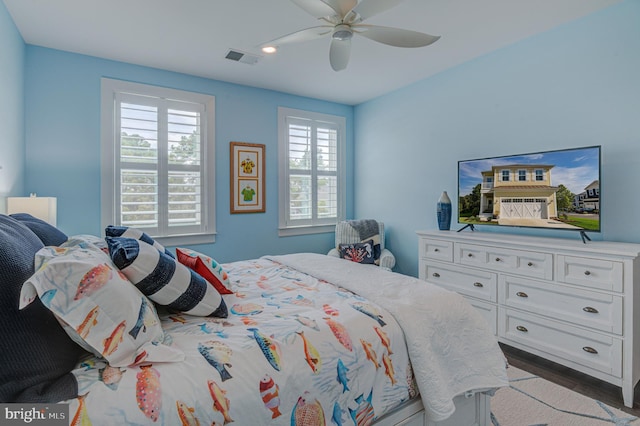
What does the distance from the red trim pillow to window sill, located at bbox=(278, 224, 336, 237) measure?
8.40 feet

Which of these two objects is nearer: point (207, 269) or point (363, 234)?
point (207, 269)

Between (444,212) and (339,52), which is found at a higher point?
(339,52)

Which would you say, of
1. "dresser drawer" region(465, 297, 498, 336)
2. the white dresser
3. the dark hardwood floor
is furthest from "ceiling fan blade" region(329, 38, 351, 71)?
the dark hardwood floor

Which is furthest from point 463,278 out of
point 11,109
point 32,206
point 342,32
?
point 11,109

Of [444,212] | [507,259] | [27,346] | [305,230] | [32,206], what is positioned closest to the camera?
[27,346]

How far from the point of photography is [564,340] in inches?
91.7

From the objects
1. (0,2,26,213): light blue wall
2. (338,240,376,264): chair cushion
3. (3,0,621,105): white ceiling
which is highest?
(3,0,621,105): white ceiling

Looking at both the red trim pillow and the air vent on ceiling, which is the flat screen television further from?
the red trim pillow

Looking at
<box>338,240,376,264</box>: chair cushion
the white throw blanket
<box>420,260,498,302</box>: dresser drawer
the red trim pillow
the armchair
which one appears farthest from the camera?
the armchair

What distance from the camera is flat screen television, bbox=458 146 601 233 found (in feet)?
7.95

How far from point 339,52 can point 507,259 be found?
6.87 feet

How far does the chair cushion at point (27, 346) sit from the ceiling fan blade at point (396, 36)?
204cm

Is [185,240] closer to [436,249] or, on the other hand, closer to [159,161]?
[159,161]

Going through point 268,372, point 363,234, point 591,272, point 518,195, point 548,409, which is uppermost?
point 518,195
